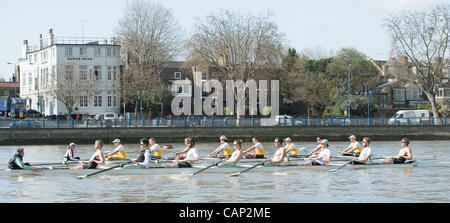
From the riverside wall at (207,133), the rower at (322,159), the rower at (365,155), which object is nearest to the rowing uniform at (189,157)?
the rower at (322,159)

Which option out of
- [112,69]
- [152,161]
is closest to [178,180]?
[152,161]

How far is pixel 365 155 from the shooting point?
86.5ft

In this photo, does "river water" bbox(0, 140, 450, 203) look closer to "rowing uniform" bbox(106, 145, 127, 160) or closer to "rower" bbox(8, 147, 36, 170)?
"rower" bbox(8, 147, 36, 170)

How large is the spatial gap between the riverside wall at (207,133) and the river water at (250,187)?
91.1 ft

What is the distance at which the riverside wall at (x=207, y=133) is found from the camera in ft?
173

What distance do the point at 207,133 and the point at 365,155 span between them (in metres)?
30.0

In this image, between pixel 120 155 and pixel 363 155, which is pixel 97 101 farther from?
pixel 363 155

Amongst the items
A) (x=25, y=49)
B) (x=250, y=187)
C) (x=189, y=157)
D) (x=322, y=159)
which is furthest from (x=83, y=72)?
(x=250, y=187)

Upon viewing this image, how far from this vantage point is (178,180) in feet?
81.5

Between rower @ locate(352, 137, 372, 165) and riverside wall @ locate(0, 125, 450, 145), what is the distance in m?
29.3

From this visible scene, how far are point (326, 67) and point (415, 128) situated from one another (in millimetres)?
29990

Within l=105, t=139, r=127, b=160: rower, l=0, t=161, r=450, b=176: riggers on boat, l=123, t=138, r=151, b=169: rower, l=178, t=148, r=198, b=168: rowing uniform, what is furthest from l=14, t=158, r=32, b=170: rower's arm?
l=178, t=148, r=198, b=168: rowing uniform

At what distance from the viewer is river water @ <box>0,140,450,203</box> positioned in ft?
66.9
